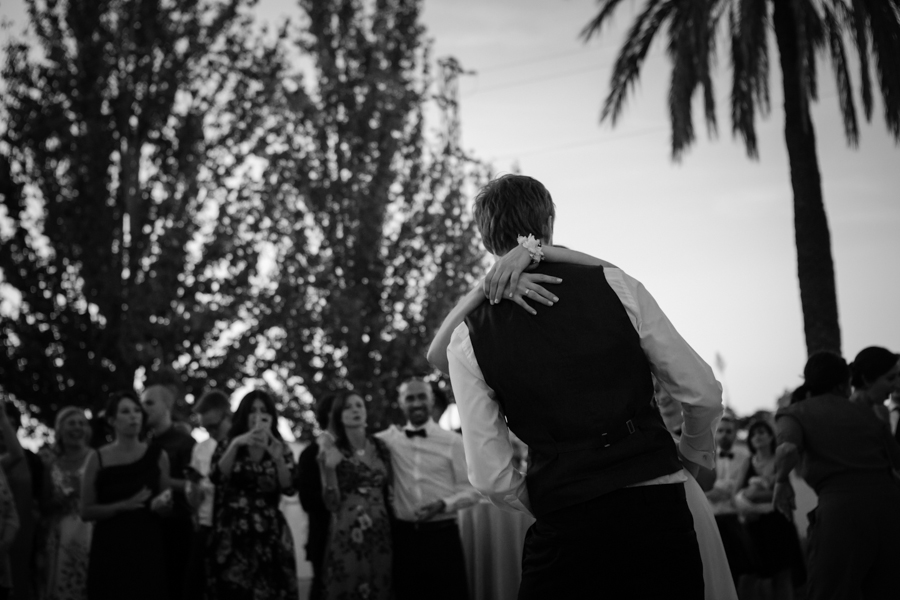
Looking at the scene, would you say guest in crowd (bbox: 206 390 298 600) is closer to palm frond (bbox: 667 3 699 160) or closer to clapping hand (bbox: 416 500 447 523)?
clapping hand (bbox: 416 500 447 523)

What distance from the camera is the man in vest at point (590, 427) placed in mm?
2557

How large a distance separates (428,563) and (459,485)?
70 centimetres

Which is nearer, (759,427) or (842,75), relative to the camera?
(759,427)

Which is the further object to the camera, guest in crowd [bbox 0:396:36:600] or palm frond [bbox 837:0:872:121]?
palm frond [bbox 837:0:872:121]

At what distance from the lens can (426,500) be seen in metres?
7.70

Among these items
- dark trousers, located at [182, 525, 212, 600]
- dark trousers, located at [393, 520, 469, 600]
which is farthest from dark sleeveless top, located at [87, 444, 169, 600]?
dark trousers, located at [393, 520, 469, 600]

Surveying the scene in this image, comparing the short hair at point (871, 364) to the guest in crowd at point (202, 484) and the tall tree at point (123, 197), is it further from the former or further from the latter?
the tall tree at point (123, 197)

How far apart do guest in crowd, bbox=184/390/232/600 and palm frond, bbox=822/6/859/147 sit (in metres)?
9.29

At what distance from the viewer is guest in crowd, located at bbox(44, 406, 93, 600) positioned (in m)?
7.88

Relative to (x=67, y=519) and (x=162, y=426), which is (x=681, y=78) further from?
(x=67, y=519)

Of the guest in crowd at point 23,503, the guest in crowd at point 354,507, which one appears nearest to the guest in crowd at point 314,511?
the guest in crowd at point 354,507

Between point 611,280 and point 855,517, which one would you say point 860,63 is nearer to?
point 855,517

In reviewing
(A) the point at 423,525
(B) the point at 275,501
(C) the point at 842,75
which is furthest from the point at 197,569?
(C) the point at 842,75

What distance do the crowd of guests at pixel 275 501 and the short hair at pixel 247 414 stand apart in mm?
14
